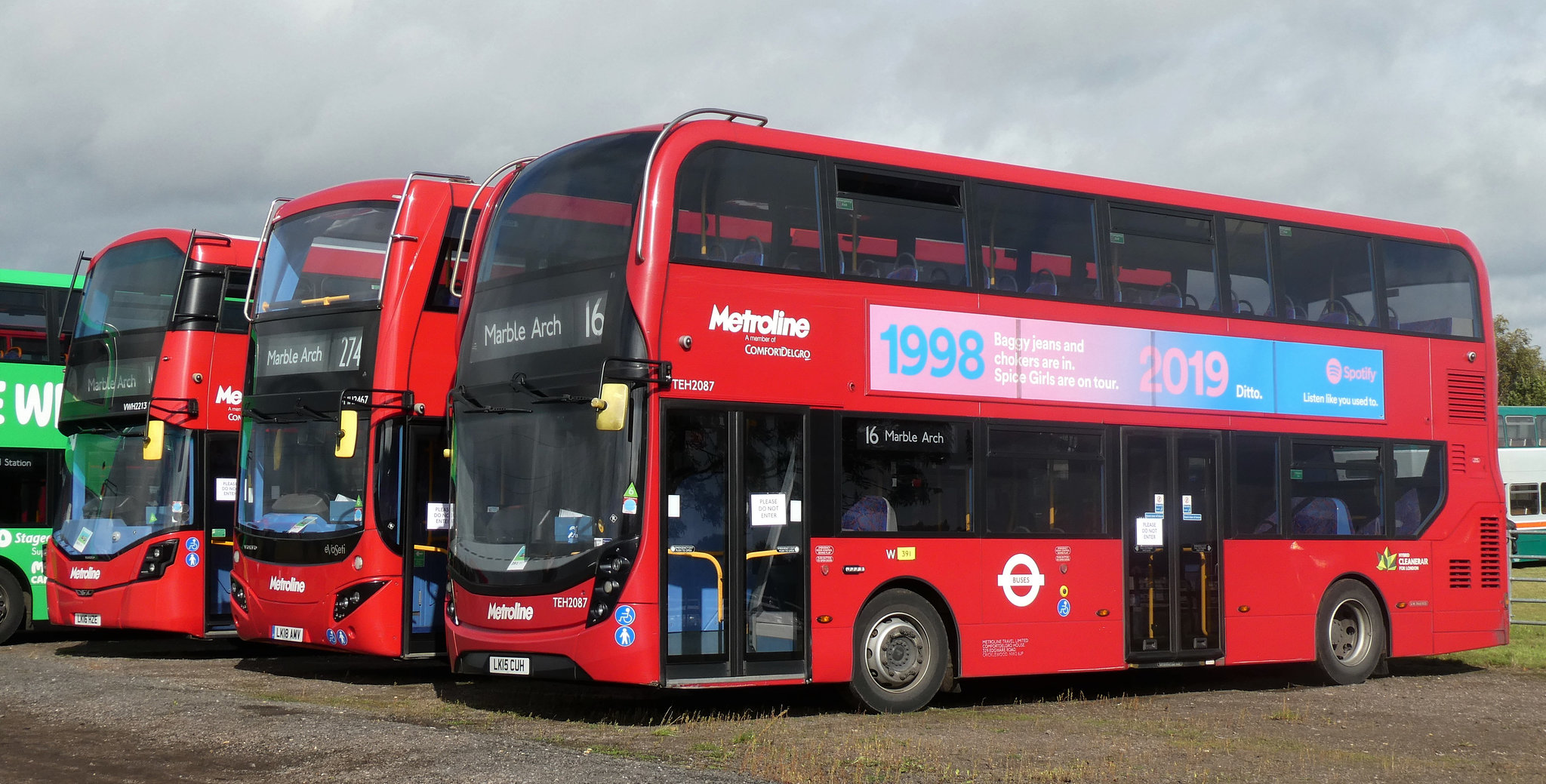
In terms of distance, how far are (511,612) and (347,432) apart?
10.6 feet

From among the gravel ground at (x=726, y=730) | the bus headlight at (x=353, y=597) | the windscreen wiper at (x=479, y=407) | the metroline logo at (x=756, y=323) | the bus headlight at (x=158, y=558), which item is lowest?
the gravel ground at (x=726, y=730)

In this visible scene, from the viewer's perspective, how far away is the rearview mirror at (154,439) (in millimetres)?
16922

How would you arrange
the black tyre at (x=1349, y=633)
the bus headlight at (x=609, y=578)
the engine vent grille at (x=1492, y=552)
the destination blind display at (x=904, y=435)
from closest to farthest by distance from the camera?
the bus headlight at (x=609, y=578) < the destination blind display at (x=904, y=435) < the black tyre at (x=1349, y=633) < the engine vent grille at (x=1492, y=552)

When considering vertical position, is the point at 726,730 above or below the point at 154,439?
below

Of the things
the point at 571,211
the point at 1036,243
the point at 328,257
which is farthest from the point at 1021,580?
the point at 328,257

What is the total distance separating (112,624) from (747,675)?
8.83 m

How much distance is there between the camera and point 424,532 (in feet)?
48.5

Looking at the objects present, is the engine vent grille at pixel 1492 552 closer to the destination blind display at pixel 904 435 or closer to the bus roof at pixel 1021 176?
the bus roof at pixel 1021 176

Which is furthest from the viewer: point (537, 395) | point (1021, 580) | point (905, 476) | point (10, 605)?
point (10, 605)

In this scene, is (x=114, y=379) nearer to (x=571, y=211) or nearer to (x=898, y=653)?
(x=571, y=211)

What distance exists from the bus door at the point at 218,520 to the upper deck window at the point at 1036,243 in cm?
889

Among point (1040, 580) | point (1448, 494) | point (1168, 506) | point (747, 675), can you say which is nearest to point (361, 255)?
point (747, 675)

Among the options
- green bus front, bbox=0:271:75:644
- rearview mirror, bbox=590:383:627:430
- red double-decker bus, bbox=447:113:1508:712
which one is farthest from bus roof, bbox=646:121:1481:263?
green bus front, bbox=0:271:75:644

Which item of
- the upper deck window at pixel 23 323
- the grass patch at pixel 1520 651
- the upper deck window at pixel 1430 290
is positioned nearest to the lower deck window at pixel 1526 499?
the grass patch at pixel 1520 651
